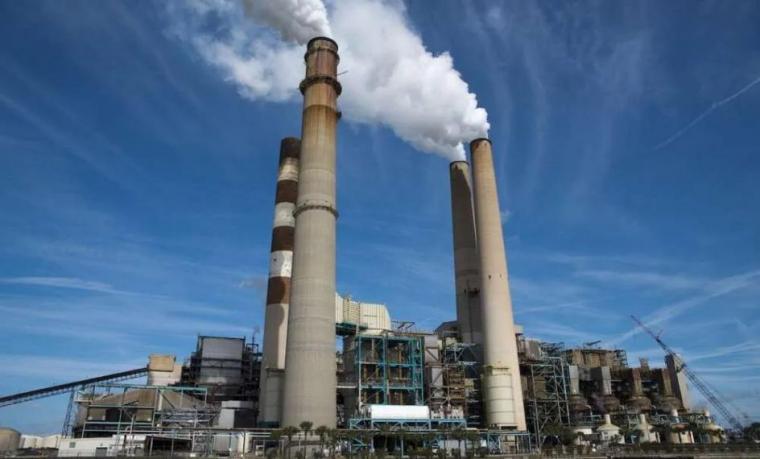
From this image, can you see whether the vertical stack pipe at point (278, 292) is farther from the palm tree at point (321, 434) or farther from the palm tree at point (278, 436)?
the palm tree at point (321, 434)

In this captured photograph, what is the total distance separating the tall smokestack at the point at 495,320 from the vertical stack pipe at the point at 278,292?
24.3 meters

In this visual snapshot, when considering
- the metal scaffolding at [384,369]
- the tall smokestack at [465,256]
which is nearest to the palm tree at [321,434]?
the metal scaffolding at [384,369]

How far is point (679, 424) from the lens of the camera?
258 ft

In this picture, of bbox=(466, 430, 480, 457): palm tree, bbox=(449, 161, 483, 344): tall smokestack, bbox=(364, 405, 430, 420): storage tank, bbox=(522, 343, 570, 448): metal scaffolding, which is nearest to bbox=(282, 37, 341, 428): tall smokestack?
bbox=(364, 405, 430, 420): storage tank

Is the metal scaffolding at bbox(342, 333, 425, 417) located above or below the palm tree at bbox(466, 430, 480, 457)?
above

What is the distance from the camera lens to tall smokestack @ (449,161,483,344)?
80.6m

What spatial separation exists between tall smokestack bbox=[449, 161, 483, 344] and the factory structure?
208 mm

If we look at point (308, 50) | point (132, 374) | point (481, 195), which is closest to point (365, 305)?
point (481, 195)

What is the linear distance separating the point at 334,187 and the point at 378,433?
25277mm

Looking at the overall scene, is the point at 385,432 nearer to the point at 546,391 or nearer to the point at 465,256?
the point at 546,391

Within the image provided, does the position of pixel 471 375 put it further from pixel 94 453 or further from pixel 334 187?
pixel 94 453

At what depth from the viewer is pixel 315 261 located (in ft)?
187

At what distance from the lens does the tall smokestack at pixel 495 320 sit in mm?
67875

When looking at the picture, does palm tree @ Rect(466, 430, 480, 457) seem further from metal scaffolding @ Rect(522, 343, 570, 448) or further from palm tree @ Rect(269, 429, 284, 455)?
palm tree @ Rect(269, 429, 284, 455)
